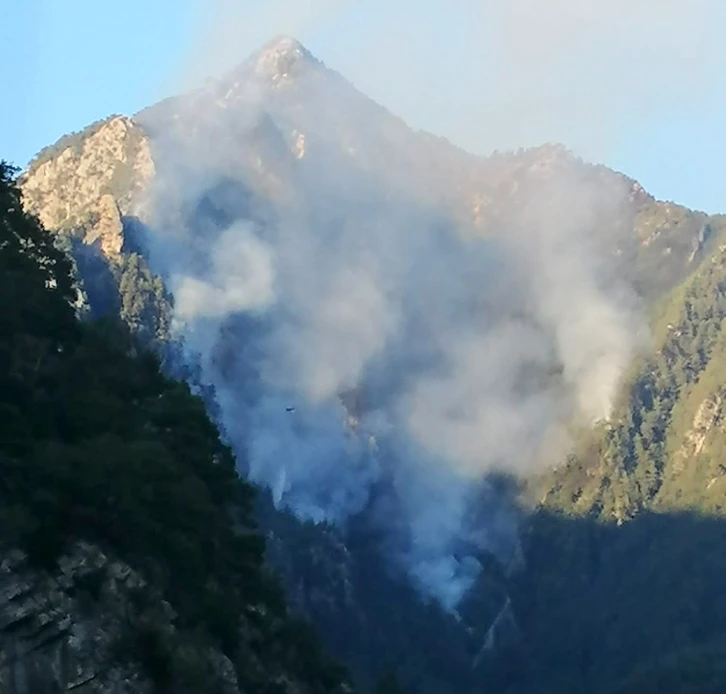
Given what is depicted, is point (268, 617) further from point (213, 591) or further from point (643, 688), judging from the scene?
point (643, 688)

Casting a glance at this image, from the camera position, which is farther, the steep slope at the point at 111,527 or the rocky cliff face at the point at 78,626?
the steep slope at the point at 111,527

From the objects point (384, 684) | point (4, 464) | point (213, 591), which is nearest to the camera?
point (4, 464)

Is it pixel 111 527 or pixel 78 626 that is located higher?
pixel 111 527

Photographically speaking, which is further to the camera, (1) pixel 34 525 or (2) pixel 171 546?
(2) pixel 171 546

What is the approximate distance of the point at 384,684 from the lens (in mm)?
95750

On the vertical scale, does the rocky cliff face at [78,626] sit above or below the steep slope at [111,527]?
below

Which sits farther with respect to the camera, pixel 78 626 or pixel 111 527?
pixel 111 527

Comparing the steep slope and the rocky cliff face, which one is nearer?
the rocky cliff face

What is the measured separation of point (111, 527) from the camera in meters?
42.7

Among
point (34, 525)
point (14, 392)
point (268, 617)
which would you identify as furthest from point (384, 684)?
point (34, 525)

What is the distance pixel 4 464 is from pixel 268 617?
24631 millimetres

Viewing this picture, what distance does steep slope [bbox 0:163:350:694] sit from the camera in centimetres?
3609

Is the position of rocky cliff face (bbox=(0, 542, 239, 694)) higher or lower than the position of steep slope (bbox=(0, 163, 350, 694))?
lower

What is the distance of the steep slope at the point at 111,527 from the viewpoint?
3609 centimetres
